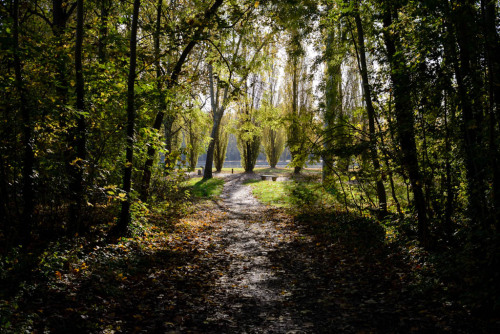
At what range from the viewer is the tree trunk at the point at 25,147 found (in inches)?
175

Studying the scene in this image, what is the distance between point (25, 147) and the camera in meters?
4.68

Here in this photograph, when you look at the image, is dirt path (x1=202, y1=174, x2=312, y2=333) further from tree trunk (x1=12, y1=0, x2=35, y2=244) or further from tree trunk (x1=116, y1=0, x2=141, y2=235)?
tree trunk (x1=12, y1=0, x2=35, y2=244)

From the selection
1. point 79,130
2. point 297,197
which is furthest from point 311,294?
point 79,130

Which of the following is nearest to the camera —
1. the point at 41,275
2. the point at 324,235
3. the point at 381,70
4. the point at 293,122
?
the point at 41,275

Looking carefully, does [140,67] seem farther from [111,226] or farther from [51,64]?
[111,226]

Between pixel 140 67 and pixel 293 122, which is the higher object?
pixel 140 67

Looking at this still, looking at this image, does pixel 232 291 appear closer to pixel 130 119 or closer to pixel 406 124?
pixel 130 119

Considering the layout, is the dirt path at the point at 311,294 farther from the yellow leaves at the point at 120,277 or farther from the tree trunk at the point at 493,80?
the tree trunk at the point at 493,80

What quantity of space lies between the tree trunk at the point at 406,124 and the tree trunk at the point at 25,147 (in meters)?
6.08

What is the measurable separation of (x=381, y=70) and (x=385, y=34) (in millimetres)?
695

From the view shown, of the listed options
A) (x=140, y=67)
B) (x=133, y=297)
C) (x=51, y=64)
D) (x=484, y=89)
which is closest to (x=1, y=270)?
(x=133, y=297)

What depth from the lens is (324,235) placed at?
7914mm

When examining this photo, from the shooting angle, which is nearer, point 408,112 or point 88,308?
point 88,308

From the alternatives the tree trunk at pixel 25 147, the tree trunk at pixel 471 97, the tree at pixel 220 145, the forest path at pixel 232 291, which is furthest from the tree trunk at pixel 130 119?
the tree at pixel 220 145
